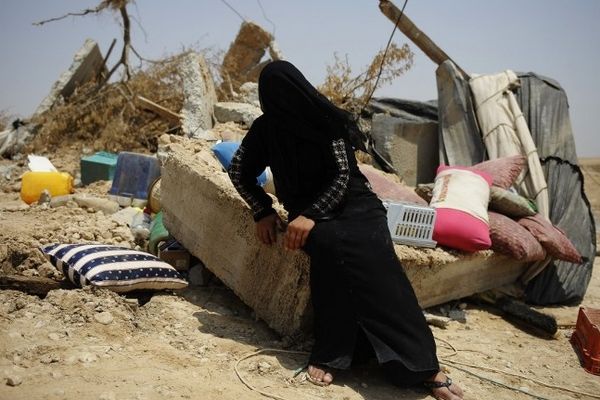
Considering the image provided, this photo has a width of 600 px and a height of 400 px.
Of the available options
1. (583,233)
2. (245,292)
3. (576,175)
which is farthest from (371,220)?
(576,175)

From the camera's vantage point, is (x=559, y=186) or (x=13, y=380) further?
(x=559, y=186)

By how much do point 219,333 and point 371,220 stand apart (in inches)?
45.0

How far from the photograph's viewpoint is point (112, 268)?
10.6 ft

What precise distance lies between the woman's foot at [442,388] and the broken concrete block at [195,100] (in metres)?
4.25

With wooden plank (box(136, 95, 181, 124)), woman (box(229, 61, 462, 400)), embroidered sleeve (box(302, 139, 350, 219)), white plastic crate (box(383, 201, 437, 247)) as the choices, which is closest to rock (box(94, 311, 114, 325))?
woman (box(229, 61, 462, 400))

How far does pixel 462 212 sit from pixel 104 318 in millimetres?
2632

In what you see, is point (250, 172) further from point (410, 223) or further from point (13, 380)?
point (13, 380)

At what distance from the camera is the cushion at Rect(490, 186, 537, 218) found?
470 cm

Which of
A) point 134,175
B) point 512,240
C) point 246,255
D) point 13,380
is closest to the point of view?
point 13,380

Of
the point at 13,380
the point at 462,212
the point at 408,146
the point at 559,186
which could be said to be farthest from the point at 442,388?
the point at 408,146

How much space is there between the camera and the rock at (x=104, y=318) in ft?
9.71

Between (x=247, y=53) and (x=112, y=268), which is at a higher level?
(x=247, y=53)

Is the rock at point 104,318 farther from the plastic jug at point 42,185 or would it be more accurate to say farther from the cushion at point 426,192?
the plastic jug at point 42,185

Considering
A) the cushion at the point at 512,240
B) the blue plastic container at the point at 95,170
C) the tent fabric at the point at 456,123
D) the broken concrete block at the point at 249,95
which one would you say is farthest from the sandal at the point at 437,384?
the broken concrete block at the point at 249,95
